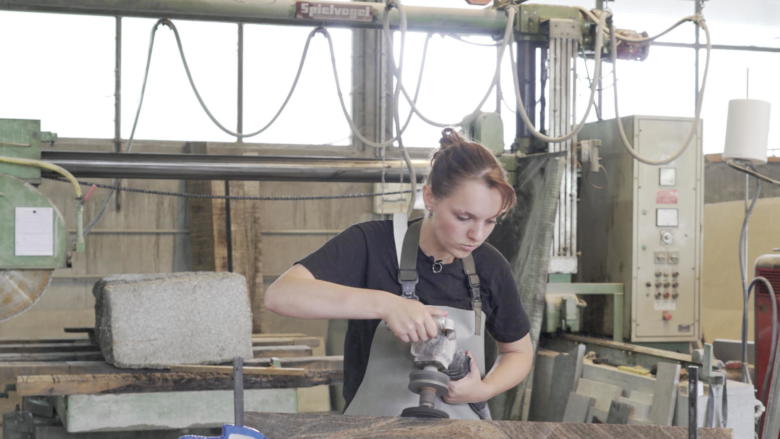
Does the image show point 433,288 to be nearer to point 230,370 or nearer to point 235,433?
point 235,433

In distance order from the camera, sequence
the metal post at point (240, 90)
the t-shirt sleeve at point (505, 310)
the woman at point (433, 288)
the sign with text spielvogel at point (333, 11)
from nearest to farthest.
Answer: the woman at point (433, 288) → the t-shirt sleeve at point (505, 310) → the sign with text spielvogel at point (333, 11) → the metal post at point (240, 90)

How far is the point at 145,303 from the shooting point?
357 centimetres

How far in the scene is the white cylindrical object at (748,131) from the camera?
4027mm

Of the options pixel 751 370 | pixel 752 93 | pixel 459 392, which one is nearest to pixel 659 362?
pixel 751 370

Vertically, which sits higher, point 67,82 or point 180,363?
point 67,82

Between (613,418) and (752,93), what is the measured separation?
813 cm

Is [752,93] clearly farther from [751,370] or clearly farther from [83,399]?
[83,399]

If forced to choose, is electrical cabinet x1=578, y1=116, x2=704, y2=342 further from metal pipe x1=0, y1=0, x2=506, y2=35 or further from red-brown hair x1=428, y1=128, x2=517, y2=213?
red-brown hair x1=428, y1=128, x2=517, y2=213

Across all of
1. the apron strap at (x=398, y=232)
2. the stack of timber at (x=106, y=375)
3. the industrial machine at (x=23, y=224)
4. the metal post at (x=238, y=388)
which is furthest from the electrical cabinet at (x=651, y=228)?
the metal post at (x=238, y=388)

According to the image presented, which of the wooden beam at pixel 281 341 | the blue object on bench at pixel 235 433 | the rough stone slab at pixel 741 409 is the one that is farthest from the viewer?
the wooden beam at pixel 281 341

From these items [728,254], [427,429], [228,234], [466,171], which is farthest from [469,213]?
[228,234]

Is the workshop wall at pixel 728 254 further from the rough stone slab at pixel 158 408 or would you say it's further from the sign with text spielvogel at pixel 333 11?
the rough stone slab at pixel 158 408

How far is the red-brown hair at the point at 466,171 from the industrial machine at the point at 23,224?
2.01m

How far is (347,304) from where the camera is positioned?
6.77 ft
